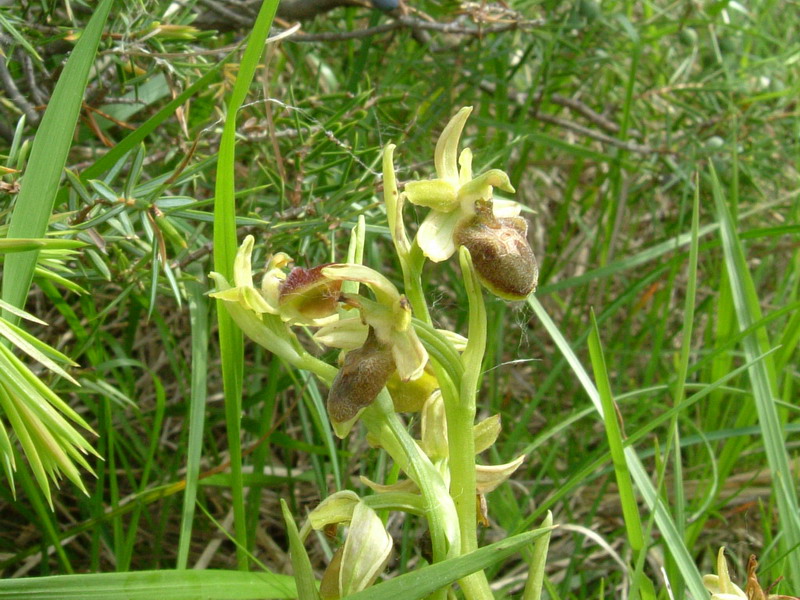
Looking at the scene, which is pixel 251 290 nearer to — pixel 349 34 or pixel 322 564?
pixel 349 34

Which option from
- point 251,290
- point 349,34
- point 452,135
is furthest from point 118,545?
point 349,34

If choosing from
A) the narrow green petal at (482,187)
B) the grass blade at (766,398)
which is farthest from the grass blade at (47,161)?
Result: the grass blade at (766,398)

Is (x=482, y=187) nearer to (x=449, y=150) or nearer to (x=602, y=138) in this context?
(x=449, y=150)

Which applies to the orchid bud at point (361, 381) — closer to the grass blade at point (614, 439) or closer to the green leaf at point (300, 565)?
the green leaf at point (300, 565)


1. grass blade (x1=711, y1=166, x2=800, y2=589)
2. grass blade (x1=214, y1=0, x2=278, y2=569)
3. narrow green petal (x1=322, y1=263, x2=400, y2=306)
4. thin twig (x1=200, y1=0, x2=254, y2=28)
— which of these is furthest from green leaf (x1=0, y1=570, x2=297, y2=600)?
thin twig (x1=200, y1=0, x2=254, y2=28)

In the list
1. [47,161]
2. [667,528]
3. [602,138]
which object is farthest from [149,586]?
[602,138]

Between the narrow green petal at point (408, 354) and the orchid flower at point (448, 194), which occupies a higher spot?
the orchid flower at point (448, 194)
